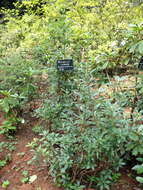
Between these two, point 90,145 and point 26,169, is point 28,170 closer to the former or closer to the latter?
point 26,169

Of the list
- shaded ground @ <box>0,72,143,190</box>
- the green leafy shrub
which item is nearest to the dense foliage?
the green leafy shrub

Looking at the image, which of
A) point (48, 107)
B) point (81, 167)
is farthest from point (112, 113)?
point (48, 107)

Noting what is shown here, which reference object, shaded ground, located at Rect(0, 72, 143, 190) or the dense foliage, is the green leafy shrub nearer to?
the dense foliage

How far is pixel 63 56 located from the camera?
7.86 feet

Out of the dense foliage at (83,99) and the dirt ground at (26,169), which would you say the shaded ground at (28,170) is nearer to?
the dirt ground at (26,169)

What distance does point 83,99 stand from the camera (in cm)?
173

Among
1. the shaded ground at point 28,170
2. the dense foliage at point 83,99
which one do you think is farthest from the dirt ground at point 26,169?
the dense foliage at point 83,99

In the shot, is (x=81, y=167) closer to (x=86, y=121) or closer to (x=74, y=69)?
(x=86, y=121)

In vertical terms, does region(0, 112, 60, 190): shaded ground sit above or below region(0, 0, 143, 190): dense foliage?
below

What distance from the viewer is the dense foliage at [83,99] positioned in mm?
1574

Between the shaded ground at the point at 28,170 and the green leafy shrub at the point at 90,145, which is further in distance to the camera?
the shaded ground at the point at 28,170

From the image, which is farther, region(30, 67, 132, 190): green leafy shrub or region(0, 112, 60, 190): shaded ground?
region(0, 112, 60, 190): shaded ground

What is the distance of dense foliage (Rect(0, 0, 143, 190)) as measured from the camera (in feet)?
5.16

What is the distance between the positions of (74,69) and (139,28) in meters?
1.04
